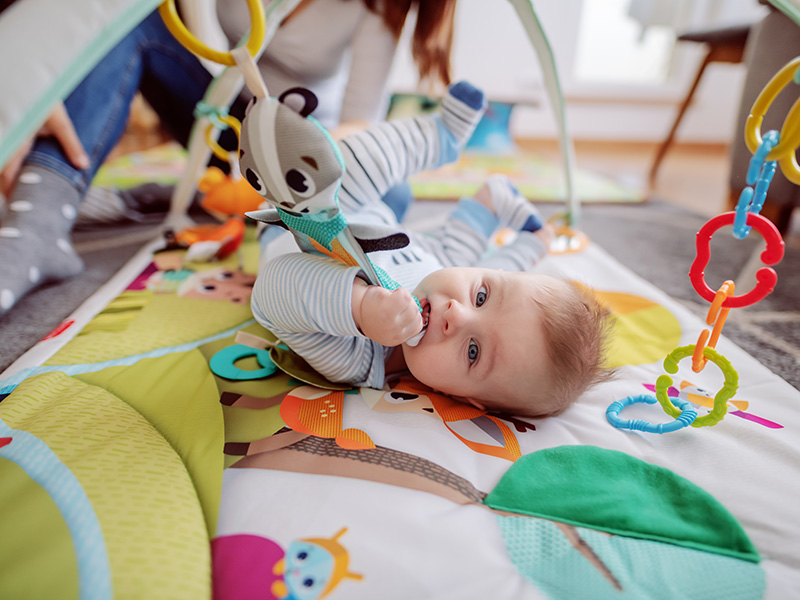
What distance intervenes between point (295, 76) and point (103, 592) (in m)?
1.07

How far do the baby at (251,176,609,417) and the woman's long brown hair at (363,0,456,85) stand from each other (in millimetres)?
535

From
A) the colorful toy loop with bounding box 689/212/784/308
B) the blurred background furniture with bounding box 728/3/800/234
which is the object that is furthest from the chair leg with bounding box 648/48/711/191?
the colorful toy loop with bounding box 689/212/784/308

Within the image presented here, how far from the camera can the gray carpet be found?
77 cm

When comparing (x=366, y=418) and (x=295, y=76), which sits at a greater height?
(x=295, y=76)

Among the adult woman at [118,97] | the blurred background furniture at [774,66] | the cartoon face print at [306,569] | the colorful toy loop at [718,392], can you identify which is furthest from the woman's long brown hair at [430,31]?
the cartoon face print at [306,569]

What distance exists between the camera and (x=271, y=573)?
0.37m

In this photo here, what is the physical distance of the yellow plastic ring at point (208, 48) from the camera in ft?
1.33

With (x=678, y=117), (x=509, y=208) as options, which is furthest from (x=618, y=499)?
(x=678, y=117)

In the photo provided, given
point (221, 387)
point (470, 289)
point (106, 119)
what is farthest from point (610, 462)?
point (106, 119)

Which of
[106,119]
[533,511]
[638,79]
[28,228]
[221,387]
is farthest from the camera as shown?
[638,79]

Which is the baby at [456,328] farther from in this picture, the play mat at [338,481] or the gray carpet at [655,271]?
the gray carpet at [655,271]

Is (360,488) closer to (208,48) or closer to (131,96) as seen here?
(208,48)

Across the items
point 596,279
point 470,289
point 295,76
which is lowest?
point 596,279

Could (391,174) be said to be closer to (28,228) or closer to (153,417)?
(153,417)
